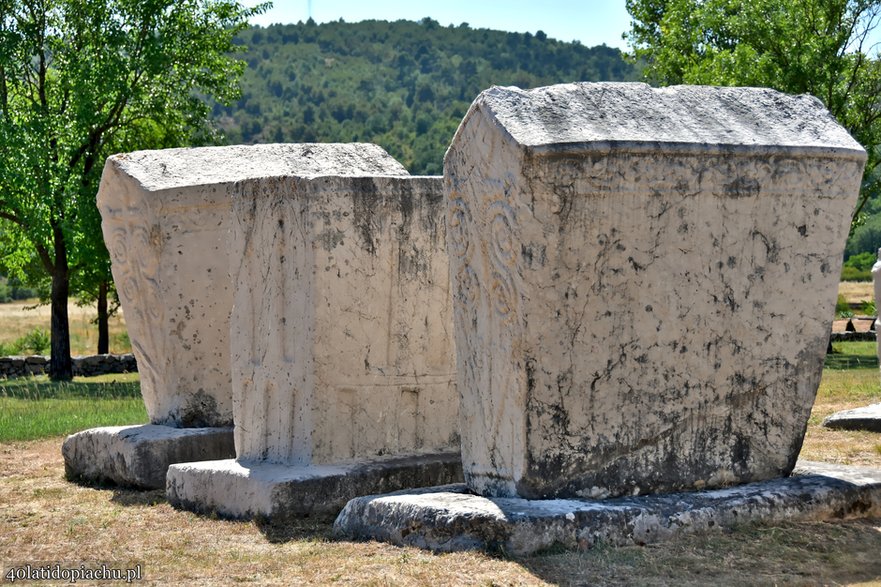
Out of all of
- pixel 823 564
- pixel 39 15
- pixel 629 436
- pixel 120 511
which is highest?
pixel 39 15

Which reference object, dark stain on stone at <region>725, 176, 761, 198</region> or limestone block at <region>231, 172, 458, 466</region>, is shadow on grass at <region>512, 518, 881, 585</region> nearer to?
dark stain on stone at <region>725, 176, 761, 198</region>

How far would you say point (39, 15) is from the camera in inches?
781

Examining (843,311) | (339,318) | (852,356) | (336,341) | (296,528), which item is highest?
(339,318)

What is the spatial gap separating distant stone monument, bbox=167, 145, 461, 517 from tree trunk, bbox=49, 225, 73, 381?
41.8 ft

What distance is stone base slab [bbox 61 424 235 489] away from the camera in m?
7.42

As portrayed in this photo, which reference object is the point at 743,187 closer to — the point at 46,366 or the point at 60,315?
the point at 60,315

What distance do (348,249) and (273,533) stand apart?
5.02 ft

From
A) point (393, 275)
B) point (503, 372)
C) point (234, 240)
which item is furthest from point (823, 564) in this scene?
point (234, 240)

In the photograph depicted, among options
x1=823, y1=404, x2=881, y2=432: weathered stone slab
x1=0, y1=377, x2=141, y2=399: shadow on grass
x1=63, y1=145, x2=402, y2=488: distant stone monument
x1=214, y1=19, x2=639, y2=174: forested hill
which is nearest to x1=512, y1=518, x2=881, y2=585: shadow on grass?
x1=63, y1=145, x2=402, y2=488: distant stone monument

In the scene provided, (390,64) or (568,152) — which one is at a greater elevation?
(390,64)

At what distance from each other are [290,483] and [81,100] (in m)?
13.8

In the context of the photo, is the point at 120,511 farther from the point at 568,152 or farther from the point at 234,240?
the point at 568,152

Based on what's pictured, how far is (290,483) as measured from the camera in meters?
6.01

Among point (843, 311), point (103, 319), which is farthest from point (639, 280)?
point (843, 311)
